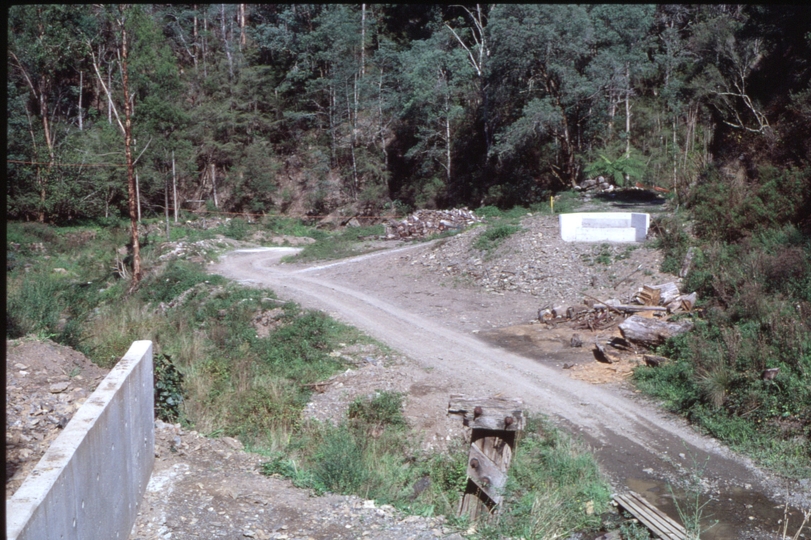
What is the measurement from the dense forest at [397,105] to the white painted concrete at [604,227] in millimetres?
1980

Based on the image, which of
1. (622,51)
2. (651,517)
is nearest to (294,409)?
(651,517)

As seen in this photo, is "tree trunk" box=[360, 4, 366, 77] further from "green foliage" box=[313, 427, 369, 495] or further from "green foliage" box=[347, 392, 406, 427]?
"green foliage" box=[313, 427, 369, 495]

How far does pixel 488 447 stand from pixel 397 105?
35495 mm

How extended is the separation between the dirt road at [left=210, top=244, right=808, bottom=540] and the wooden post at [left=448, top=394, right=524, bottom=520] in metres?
2.35

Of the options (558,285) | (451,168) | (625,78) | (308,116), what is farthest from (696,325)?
(308,116)

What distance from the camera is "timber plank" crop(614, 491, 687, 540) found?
6.09m

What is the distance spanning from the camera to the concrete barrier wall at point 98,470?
3.23 m

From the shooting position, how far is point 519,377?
1125 centimetres

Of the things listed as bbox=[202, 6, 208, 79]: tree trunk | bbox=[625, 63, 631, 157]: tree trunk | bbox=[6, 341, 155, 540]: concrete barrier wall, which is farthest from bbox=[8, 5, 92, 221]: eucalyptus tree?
bbox=[6, 341, 155, 540]: concrete barrier wall

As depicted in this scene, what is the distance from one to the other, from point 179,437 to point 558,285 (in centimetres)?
1191

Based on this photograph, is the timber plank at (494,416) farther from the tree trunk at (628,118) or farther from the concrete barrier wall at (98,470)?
the tree trunk at (628,118)

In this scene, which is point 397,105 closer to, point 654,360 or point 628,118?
point 628,118

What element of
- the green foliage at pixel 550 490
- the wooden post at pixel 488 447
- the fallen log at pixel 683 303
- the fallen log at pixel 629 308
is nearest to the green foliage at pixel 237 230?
the fallen log at pixel 629 308

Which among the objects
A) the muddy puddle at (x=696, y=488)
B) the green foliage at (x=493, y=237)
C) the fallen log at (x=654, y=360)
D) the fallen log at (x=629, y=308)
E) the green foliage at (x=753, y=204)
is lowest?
the muddy puddle at (x=696, y=488)
